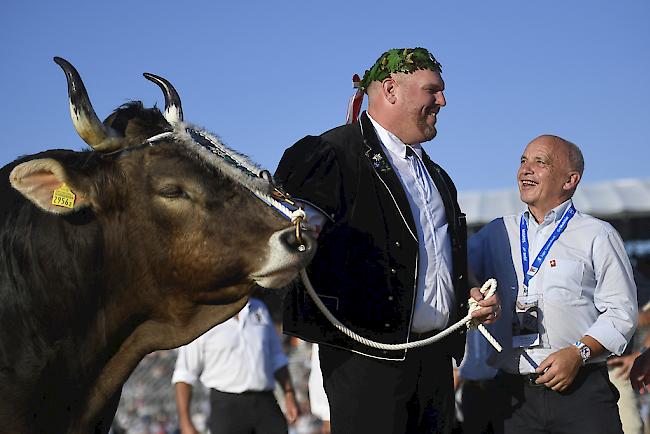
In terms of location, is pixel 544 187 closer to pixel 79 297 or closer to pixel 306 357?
pixel 79 297

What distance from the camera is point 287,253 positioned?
10.5ft

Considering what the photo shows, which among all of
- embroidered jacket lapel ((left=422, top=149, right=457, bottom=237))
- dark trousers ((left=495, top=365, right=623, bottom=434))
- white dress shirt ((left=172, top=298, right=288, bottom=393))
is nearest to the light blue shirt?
dark trousers ((left=495, top=365, right=623, bottom=434))

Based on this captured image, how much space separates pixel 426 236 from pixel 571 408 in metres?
1.25

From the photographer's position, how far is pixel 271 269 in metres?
3.24

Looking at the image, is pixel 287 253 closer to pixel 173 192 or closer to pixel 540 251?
pixel 173 192

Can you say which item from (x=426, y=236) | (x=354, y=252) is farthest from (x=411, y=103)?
(x=354, y=252)

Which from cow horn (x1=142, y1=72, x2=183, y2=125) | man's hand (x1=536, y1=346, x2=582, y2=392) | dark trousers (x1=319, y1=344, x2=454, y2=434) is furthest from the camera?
man's hand (x1=536, y1=346, x2=582, y2=392)

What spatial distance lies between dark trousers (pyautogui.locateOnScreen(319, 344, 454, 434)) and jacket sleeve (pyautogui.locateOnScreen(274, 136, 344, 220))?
24.1 inches

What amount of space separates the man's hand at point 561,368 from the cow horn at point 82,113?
235 cm

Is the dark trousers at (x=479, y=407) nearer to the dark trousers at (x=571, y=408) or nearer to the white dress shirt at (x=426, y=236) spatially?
the dark trousers at (x=571, y=408)

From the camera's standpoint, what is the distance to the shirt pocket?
4.61 m

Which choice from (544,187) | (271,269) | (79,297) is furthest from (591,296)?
(79,297)

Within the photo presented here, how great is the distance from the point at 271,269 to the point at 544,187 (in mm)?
2078

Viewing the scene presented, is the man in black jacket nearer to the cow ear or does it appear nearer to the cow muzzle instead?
the cow muzzle
